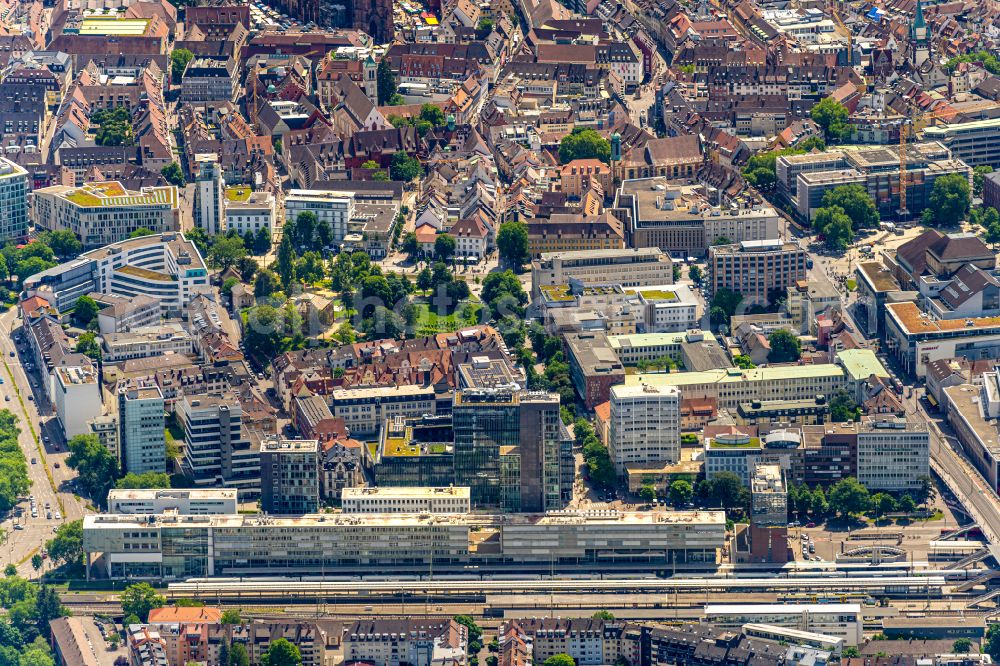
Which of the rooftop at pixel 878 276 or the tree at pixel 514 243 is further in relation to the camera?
the tree at pixel 514 243

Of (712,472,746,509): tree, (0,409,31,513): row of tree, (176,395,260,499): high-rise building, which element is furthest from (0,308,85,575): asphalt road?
(712,472,746,509): tree

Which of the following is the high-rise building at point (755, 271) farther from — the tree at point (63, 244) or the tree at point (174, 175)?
the tree at point (63, 244)

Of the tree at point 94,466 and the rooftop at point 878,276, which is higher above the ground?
the rooftop at point 878,276

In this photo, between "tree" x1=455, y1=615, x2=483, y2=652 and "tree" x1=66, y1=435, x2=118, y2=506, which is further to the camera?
"tree" x1=66, y1=435, x2=118, y2=506

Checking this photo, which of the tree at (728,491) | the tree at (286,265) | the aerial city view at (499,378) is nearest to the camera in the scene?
the aerial city view at (499,378)

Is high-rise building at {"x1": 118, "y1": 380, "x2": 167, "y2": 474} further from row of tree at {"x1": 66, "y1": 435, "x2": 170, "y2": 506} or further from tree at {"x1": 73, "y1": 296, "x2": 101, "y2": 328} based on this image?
tree at {"x1": 73, "y1": 296, "x2": 101, "y2": 328}

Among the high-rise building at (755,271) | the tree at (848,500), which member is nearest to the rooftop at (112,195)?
the high-rise building at (755,271)

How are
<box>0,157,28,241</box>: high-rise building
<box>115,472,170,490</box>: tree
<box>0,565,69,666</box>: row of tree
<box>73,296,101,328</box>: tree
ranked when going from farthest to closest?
<box>0,157,28,241</box>: high-rise building → <box>73,296,101,328</box>: tree → <box>115,472,170,490</box>: tree → <box>0,565,69,666</box>: row of tree
